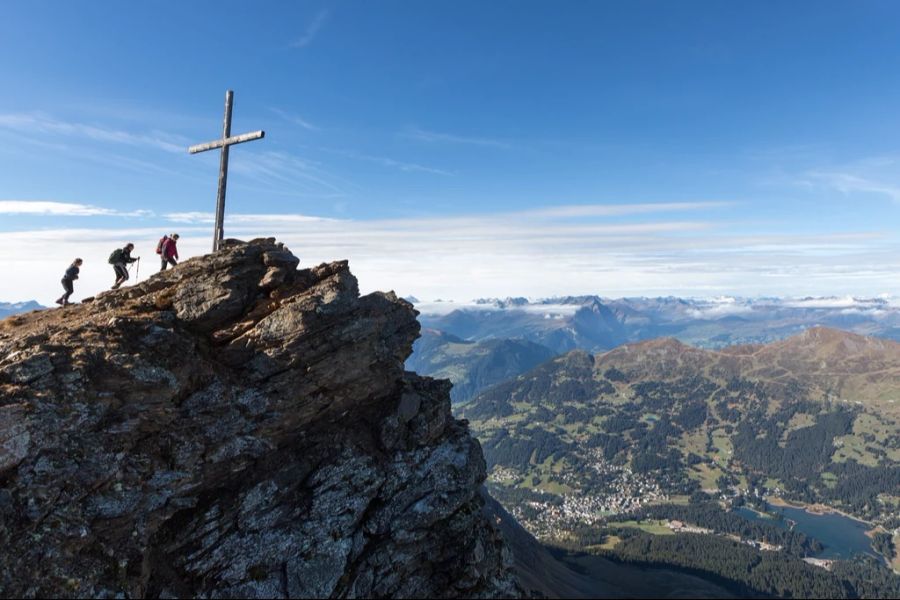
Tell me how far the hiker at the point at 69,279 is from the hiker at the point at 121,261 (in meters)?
2.25

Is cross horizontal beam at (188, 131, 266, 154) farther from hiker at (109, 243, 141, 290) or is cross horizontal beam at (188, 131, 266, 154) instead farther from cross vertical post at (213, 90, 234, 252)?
hiker at (109, 243, 141, 290)

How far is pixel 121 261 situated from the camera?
4028 cm

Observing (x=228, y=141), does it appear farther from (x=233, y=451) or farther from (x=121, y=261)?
(x=233, y=451)

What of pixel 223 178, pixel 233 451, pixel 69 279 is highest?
pixel 223 178

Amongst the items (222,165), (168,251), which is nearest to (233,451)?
(168,251)

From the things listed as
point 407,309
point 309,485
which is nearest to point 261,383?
point 309,485

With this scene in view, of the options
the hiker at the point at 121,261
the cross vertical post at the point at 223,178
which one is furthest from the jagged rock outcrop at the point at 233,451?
the hiker at the point at 121,261

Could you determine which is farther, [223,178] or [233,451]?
[223,178]

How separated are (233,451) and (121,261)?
20.3 metres

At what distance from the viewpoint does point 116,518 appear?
27422 millimetres

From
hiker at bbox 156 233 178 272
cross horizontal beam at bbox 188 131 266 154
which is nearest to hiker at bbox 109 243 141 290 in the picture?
hiker at bbox 156 233 178 272

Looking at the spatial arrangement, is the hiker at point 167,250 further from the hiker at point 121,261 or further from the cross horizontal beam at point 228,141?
the cross horizontal beam at point 228,141

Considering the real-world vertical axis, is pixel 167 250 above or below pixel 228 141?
below

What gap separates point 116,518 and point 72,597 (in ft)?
13.1
